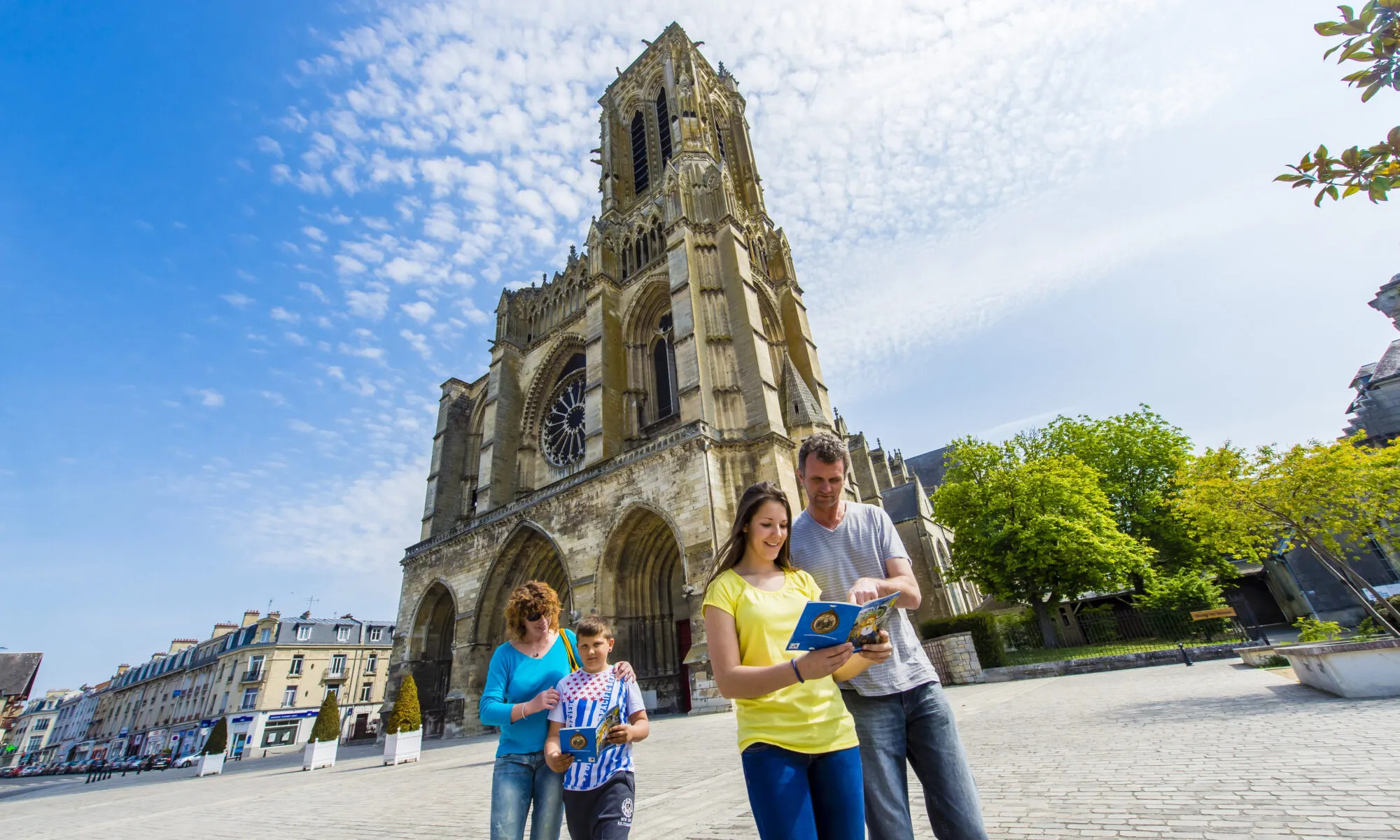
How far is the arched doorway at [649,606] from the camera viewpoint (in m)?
14.9

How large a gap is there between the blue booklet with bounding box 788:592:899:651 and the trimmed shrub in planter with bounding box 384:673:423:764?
1266cm

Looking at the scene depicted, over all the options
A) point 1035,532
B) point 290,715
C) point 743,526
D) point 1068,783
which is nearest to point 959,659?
point 1035,532

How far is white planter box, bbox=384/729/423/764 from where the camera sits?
11.1 metres

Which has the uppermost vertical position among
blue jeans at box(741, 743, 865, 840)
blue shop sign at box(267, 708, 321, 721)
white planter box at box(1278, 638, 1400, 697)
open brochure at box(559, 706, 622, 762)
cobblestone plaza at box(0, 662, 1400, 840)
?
blue shop sign at box(267, 708, 321, 721)

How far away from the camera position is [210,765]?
1488cm

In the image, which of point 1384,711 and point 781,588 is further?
point 1384,711

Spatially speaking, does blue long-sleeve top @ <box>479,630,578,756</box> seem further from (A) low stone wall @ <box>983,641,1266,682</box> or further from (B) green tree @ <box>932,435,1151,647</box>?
(B) green tree @ <box>932,435,1151,647</box>

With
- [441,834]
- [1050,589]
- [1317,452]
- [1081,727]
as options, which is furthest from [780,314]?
[441,834]

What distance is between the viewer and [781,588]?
188cm

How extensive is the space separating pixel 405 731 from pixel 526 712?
11634 mm

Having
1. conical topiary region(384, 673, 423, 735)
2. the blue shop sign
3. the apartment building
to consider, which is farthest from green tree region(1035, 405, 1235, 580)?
the blue shop sign

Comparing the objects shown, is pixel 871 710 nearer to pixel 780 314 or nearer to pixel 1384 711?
pixel 1384 711

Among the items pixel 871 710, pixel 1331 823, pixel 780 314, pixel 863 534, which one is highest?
pixel 780 314

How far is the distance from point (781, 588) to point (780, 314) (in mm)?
19847
